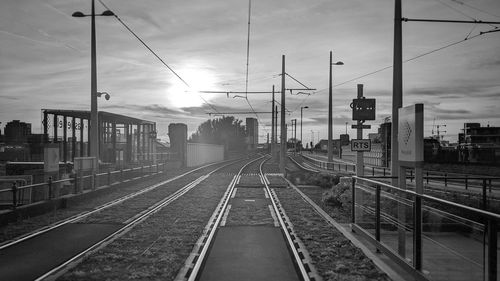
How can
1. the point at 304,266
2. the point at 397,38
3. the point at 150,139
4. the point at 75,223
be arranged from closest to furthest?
1. the point at 304,266
2. the point at 75,223
3. the point at 397,38
4. the point at 150,139

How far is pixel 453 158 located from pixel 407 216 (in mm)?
53623

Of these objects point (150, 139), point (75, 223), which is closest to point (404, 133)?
point (75, 223)

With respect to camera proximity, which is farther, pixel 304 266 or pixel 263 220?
pixel 263 220

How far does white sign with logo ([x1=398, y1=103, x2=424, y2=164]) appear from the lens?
7.71 metres

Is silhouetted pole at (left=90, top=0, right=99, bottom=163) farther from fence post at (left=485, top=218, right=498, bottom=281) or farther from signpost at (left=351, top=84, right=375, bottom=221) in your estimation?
fence post at (left=485, top=218, right=498, bottom=281)

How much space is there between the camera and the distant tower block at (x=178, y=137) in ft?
A: 160

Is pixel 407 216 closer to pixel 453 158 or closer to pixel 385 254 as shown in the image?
pixel 385 254

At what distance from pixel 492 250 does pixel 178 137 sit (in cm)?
4500

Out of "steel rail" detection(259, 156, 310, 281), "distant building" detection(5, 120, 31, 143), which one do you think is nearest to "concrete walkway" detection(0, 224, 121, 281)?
"steel rail" detection(259, 156, 310, 281)

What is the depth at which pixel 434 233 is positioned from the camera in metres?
6.55

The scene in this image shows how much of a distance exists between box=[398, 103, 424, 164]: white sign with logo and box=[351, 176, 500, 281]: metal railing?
59 centimetres

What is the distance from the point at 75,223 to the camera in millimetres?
12719

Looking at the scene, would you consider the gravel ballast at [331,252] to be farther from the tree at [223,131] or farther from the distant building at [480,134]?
the tree at [223,131]

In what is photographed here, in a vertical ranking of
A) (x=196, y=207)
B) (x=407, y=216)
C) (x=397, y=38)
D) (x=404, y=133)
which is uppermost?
(x=397, y=38)
